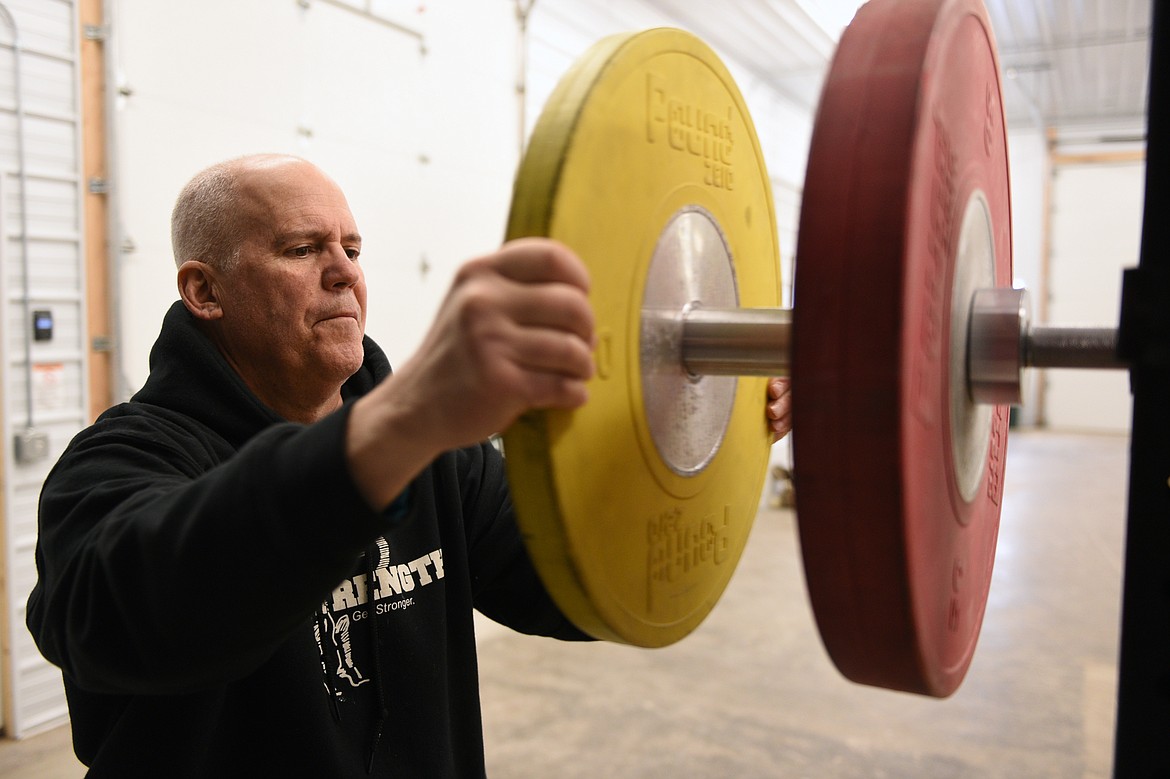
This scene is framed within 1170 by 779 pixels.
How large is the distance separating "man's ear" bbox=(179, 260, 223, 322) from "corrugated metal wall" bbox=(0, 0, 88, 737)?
2.46 meters

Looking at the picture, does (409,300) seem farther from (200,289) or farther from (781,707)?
(200,289)

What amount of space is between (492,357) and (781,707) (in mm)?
3710

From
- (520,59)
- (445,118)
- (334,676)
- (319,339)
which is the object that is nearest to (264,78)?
(445,118)

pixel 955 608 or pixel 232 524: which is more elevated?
pixel 232 524

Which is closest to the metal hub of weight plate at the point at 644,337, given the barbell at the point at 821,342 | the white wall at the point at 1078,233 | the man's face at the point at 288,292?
the barbell at the point at 821,342

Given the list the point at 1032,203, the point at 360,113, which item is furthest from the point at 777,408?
the point at 1032,203

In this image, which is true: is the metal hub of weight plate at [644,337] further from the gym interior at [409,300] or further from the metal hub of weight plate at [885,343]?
the gym interior at [409,300]

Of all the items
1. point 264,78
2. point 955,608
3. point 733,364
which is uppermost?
point 264,78

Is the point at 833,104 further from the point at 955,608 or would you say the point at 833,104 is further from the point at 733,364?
the point at 955,608

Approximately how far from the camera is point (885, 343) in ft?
2.31

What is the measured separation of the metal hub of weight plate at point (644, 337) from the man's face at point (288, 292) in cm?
58

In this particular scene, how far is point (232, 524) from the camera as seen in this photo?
722mm

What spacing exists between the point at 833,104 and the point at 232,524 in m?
0.59

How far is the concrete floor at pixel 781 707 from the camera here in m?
3.45
